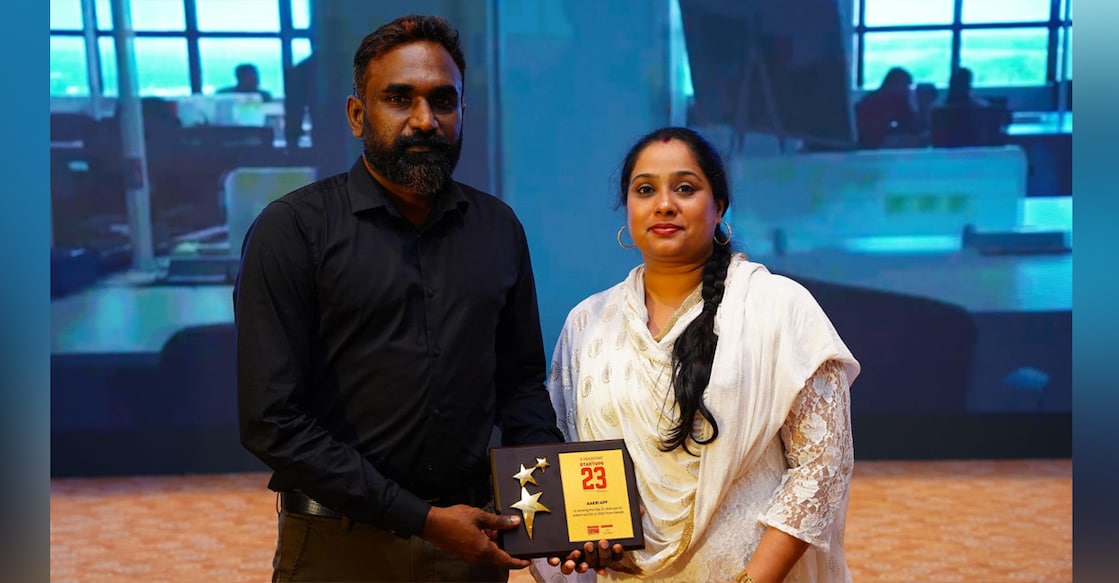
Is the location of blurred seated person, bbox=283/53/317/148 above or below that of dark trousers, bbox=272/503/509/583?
above

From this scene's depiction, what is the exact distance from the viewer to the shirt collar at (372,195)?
205cm

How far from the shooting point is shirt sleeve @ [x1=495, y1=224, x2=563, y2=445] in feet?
7.20

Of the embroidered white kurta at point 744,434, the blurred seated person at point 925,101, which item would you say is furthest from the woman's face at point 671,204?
the blurred seated person at point 925,101

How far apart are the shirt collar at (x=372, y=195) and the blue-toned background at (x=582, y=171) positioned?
3.83m

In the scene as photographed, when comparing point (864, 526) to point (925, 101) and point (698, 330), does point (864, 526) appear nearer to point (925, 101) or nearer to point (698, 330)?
point (925, 101)

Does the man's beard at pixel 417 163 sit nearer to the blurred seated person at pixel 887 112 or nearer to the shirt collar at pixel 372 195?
the shirt collar at pixel 372 195

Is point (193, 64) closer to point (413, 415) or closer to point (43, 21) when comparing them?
point (413, 415)

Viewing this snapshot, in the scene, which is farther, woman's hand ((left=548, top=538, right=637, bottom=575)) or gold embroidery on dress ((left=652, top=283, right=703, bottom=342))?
gold embroidery on dress ((left=652, top=283, right=703, bottom=342))

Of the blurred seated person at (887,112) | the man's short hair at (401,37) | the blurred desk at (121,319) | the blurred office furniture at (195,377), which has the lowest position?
the blurred office furniture at (195,377)

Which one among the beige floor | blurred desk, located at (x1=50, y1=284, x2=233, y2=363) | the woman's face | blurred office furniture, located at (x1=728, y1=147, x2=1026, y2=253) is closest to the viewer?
the woman's face

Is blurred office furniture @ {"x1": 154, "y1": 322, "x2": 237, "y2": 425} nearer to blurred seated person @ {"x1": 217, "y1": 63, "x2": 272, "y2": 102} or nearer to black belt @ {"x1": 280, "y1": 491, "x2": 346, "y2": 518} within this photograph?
blurred seated person @ {"x1": 217, "y1": 63, "x2": 272, "y2": 102}

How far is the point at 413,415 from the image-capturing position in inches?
79.4

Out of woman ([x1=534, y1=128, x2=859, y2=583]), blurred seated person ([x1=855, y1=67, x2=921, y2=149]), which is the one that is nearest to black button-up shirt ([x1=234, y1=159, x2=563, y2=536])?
woman ([x1=534, y1=128, x2=859, y2=583])

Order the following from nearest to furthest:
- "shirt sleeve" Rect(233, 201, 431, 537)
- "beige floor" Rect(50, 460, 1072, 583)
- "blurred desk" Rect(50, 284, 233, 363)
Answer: "shirt sleeve" Rect(233, 201, 431, 537), "beige floor" Rect(50, 460, 1072, 583), "blurred desk" Rect(50, 284, 233, 363)
